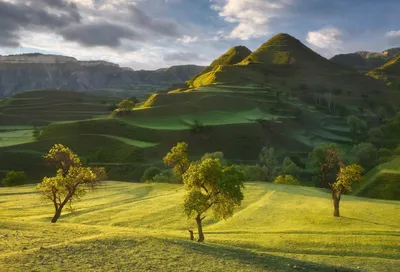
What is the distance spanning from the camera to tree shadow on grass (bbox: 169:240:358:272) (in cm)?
2931

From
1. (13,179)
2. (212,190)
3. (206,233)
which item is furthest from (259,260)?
(13,179)

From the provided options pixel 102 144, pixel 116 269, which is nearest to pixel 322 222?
pixel 116 269

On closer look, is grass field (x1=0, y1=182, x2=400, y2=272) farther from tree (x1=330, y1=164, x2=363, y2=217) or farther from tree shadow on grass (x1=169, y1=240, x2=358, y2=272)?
tree (x1=330, y1=164, x2=363, y2=217)

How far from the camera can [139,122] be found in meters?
184

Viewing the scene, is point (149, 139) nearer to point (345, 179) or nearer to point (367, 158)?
point (367, 158)

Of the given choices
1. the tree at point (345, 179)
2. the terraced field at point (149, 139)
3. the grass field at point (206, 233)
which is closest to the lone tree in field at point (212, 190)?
the grass field at point (206, 233)

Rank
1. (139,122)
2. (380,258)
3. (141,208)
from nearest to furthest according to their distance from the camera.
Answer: (380,258), (141,208), (139,122)

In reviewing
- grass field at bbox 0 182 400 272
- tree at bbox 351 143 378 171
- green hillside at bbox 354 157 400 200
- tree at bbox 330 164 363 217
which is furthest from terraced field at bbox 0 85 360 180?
tree at bbox 330 164 363 217

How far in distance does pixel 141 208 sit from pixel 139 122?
12340 centimetres

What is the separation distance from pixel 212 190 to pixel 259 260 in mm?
12747

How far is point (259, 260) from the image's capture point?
3089 cm

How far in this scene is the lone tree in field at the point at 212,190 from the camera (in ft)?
134

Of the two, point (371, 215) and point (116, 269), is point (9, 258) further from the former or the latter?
point (371, 215)

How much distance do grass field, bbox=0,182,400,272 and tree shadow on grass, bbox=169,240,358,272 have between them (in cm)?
9
